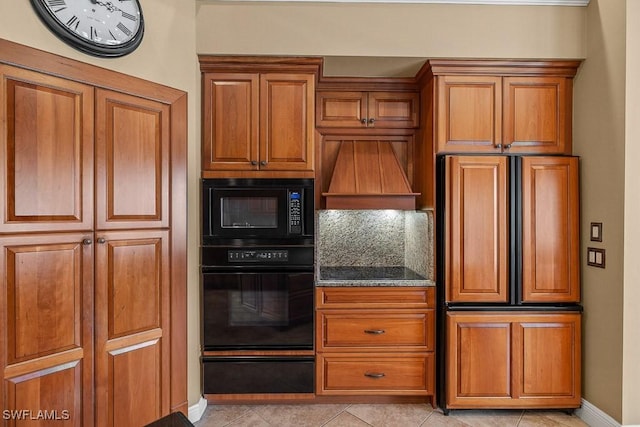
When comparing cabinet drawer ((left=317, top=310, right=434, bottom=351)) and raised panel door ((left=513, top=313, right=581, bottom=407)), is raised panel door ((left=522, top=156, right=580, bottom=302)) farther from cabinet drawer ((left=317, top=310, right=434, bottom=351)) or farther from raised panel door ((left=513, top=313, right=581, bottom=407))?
cabinet drawer ((left=317, top=310, right=434, bottom=351))

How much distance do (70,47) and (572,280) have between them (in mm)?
3335

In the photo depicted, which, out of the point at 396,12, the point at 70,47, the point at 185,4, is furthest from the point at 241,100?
the point at 396,12

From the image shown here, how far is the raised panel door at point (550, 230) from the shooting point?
228cm

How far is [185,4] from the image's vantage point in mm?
2164

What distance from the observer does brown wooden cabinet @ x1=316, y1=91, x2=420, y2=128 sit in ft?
8.84

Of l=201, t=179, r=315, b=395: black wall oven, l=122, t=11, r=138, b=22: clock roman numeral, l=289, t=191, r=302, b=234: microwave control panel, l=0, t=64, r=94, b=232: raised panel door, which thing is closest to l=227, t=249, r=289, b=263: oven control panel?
l=201, t=179, r=315, b=395: black wall oven

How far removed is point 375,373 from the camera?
92.9 inches

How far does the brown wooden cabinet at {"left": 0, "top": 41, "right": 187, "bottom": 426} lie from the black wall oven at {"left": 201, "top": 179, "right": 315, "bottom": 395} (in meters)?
0.22

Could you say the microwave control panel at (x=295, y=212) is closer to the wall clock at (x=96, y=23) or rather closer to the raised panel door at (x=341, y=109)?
the raised panel door at (x=341, y=109)

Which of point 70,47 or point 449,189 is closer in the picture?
point 70,47

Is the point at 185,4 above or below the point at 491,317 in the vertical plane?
above

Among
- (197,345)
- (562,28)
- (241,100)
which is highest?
(562,28)

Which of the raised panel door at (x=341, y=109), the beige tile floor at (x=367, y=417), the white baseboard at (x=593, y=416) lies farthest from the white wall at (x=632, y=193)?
the raised panel door at (x=341, y=109)

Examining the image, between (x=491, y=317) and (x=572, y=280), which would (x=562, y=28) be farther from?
(x=491, y=317)
